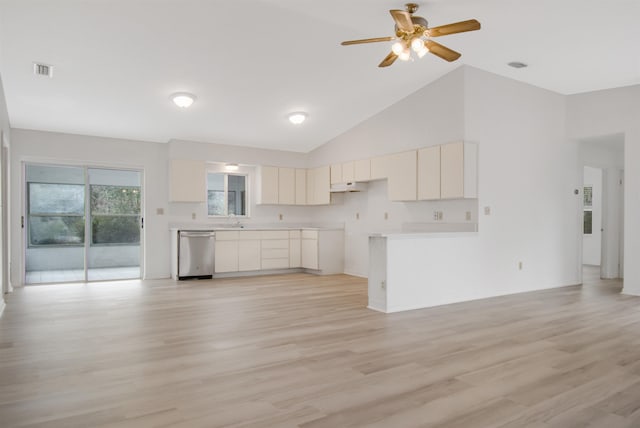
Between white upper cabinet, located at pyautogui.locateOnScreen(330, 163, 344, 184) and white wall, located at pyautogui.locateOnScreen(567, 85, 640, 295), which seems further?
white upper cabinet, located at pyautogui.locateOnScreen(330, 163, 344, 184)

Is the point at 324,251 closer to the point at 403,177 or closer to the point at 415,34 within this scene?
the point at 403,177

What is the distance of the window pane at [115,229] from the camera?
7234 millimetres

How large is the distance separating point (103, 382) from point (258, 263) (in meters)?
5.14

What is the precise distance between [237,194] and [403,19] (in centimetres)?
556

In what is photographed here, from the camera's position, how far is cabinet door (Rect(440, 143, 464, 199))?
5539mm

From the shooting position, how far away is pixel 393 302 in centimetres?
492

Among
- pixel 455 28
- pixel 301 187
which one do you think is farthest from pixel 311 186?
pixel 455 28

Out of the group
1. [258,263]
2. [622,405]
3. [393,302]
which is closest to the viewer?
[622,405]

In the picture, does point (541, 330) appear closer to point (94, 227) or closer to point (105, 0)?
point (105, 0)

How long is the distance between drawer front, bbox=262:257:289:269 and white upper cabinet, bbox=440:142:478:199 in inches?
138

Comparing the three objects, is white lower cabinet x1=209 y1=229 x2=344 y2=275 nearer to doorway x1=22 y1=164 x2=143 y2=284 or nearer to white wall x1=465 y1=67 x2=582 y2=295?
doorway x1=22 y1=164 x2=143 y2=284

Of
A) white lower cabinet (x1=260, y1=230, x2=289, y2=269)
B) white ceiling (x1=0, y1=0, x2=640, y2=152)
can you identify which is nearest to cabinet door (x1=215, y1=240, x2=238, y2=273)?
white lower cabinet (x1=260, y1=230, x2=289, y2=269)

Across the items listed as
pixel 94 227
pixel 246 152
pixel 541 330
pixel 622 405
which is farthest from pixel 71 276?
pixel 622 405

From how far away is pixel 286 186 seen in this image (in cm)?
860
